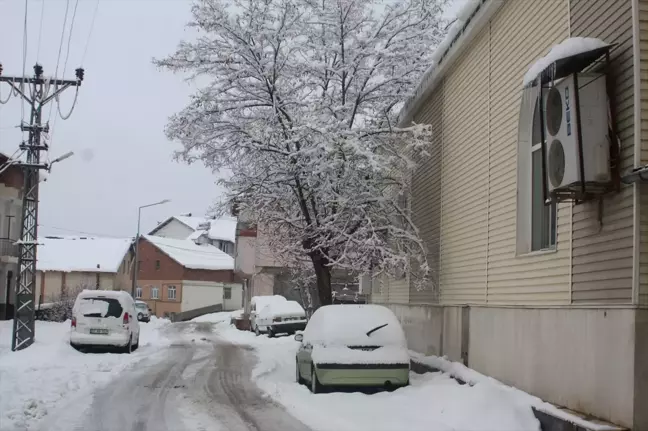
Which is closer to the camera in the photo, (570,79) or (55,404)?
(570,79)

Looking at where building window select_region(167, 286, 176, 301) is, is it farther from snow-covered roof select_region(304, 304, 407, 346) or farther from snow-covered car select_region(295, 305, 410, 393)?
snow-covered car select_region(295, 305, 410, 393)

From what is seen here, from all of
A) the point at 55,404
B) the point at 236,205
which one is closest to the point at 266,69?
the point at 236,205

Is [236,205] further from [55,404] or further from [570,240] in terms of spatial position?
[570,240]

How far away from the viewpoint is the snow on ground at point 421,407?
848 centimetres

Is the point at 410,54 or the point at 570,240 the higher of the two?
the point at 410,54

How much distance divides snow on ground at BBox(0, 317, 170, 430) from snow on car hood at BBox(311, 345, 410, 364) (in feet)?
12.1

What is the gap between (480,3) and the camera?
12.7 meters

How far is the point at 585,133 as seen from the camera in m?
7.91

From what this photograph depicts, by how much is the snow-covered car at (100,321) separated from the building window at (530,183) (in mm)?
12147

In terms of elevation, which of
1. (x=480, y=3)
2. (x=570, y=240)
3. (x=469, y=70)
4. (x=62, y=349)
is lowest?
(x=62, y=349)

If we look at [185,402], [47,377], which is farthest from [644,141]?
[47,377]

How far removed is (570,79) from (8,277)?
36.6 metres

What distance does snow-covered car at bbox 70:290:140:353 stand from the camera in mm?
18812

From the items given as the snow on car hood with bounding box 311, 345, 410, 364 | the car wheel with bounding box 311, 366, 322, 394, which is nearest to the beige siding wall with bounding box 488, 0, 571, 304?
the snow on car hood with bounding box 311, 345, 410, 364
